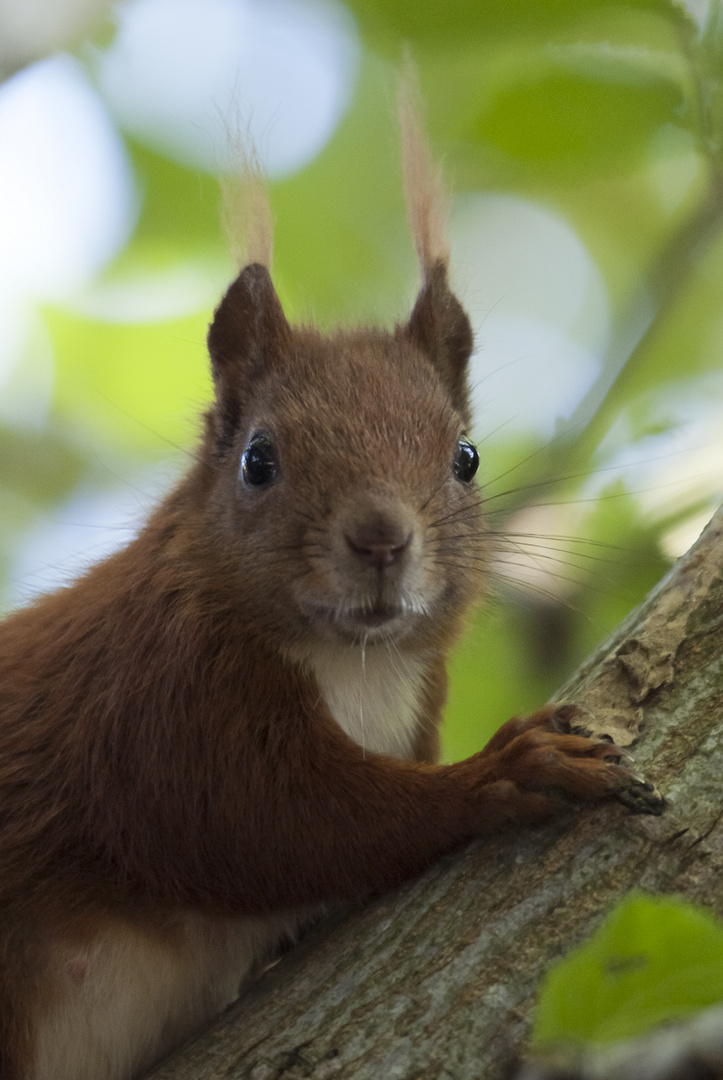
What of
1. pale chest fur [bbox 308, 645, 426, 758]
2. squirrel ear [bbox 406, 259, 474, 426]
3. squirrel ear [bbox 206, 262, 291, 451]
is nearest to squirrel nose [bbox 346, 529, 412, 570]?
pale chest fur [bbox 308, 645, 426, 758]

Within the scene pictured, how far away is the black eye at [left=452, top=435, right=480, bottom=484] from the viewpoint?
113 inches

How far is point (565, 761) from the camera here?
209cm

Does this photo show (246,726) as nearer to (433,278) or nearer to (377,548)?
(377,548)

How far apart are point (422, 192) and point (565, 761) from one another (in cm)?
186

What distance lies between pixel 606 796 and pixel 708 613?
0.54 metres

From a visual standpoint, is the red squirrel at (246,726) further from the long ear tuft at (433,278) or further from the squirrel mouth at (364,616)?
the long ear tuft at (433,278)

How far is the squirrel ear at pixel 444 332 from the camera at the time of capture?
3141 millimetres

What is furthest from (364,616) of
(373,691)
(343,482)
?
(373,691)

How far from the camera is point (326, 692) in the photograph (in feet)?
8.81

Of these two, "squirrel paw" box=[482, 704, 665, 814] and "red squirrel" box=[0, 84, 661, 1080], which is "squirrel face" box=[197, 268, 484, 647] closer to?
"red squirrel" box=[0, 84, 661, 1080]

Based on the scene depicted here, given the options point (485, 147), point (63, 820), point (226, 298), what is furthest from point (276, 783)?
point (485, 147)

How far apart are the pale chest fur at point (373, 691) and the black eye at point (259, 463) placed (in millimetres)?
457

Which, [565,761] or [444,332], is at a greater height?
[444,332]

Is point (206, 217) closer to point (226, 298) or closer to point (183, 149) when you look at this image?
point (183, 149)
